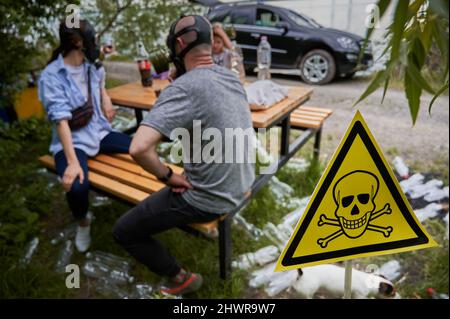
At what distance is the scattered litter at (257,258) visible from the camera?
2.55m

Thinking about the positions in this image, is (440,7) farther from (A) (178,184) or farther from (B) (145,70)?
(B) (145,70)

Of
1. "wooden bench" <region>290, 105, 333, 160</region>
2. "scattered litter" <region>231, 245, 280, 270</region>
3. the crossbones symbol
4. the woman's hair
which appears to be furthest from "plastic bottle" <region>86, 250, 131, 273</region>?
"wooden bench" <region>290, 105, 333, 160</region>

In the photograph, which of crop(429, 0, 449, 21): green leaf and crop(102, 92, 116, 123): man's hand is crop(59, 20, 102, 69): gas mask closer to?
crop(102, 92, 116, 123): man's hand

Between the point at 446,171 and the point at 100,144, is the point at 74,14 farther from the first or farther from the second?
the point at 446,171

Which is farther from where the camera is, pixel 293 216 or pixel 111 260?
pixel 293 216

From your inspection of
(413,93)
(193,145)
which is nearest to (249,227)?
(193,145)

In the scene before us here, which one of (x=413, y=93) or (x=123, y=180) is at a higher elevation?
(x=413, y=93)

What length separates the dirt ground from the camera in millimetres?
4258

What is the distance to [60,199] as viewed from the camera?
3346 millimetres

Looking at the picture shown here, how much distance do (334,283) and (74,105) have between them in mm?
2075

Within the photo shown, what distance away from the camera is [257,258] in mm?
2598

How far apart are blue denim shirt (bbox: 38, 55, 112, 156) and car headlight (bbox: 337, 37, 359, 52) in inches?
228

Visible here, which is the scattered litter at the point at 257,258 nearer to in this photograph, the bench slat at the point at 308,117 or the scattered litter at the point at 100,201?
the scattered litter at the point at 100,201

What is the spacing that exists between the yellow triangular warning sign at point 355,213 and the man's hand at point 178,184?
0.92 meters
